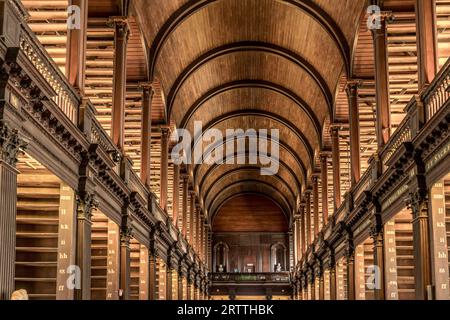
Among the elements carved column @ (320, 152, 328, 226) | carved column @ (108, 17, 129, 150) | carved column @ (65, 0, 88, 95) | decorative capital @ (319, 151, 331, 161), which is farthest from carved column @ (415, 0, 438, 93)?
decorative capital @ (319, 151, 331, 161)

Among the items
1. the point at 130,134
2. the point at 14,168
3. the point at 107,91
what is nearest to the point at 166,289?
the point at 130,134

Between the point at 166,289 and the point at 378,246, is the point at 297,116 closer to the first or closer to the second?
the point at 166,289

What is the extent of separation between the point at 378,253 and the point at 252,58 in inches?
660

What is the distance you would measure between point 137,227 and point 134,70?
6386 millimetres

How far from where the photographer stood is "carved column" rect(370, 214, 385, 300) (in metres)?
22.7

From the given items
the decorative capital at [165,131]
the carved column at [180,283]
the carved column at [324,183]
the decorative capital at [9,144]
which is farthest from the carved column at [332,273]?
the decorative capital at [9,144]

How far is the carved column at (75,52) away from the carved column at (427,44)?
801cm

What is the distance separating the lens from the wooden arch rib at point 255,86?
38.8m

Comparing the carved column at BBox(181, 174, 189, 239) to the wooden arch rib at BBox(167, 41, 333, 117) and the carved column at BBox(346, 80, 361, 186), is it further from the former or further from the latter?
the carved column at BBox(346, 80, 361, 186)

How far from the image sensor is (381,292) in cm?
2278

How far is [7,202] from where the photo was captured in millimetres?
12508

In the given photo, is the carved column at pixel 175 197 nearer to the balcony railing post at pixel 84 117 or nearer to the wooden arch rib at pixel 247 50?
the wooden arch rib at pixel 247 50

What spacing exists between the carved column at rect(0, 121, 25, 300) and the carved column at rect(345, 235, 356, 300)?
1707 centimetres

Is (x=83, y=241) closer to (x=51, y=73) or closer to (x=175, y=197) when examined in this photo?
(x=51, y=73)
